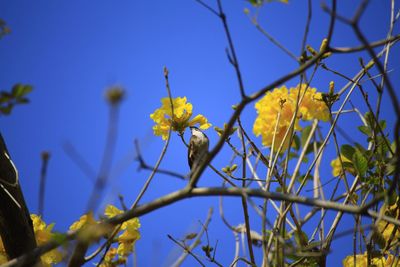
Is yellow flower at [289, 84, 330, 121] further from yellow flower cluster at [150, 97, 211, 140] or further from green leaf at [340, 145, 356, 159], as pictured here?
yellow flower cluster at [150, 97, 211, 140]

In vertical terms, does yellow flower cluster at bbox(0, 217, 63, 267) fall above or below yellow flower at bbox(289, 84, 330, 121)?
below

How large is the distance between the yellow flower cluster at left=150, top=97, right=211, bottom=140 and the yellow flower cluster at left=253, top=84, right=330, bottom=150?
496 mm

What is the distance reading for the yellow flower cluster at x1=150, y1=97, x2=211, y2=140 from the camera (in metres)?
1.45

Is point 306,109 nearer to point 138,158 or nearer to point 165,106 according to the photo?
point 165,106

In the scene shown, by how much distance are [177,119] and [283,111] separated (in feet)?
2.25

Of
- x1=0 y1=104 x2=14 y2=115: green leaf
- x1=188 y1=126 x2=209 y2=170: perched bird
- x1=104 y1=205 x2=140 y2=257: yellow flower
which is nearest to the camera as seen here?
x1=0 y1=104 x2=14 y2=115: green leaf

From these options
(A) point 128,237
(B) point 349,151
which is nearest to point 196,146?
(A) point 128,237

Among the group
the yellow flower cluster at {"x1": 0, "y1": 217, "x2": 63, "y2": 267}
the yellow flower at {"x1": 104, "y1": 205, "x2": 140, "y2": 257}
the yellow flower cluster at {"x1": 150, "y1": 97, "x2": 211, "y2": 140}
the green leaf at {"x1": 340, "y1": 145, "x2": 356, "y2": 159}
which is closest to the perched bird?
the yellow flower cluster at {"x1": 150, "y1": 97, "x2": 211, "y2": 140}

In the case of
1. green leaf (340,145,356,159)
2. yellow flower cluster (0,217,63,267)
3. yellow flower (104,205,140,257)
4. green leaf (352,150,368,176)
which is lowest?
yellow flower cluster (0,217,63,267)

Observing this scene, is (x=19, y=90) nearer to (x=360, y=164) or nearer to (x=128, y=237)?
(x=128, y=237)

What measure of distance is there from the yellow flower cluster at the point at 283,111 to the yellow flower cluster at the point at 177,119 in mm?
496

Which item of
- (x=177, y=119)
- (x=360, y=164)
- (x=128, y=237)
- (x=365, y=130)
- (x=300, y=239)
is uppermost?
(x=365, y=130)

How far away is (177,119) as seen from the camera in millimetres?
1467

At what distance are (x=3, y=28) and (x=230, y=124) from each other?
78cm
